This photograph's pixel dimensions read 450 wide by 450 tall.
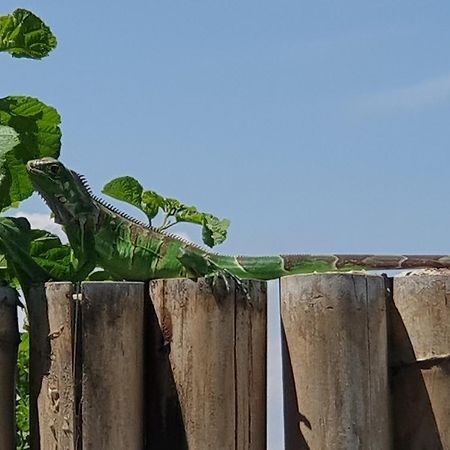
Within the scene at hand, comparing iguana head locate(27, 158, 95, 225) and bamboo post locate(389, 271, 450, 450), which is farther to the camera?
iguana head locate(27, 158, 95, 225)

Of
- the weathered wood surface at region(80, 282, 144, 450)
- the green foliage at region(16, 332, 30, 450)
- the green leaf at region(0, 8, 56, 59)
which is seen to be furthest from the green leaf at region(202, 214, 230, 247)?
the weathered wood surface at region(80, 282, 144, 450)

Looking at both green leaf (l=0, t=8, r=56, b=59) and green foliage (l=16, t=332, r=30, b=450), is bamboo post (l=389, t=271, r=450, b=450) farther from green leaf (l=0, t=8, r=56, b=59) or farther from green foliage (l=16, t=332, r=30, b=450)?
green leaf (l=0, t=8, r=56, b=59)

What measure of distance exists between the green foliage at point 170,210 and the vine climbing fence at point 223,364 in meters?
0.88

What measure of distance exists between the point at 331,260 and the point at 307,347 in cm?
77

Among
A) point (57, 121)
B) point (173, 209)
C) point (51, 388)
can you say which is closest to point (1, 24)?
point (57, 121)

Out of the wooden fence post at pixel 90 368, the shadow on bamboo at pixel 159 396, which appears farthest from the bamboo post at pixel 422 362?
the wooden fence post at pixel 90 368

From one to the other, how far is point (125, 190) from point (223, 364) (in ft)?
3.77

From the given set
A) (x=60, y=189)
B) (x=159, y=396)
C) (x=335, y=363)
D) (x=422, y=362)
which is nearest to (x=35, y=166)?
(x=60, y=189)

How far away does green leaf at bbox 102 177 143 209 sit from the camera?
4.51 metres

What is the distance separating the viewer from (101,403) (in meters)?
3.58

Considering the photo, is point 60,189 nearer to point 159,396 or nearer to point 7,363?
point 7,363

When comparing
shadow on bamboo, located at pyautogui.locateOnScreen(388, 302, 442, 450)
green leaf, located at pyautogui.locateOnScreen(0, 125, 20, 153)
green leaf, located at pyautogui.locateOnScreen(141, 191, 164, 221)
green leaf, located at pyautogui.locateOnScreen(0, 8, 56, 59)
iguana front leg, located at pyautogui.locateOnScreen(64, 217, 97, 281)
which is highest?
green leaf, located at pyautogui.locateOnScreen(0, 8, 56, 59)

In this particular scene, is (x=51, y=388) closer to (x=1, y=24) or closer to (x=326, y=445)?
(x=326, y=445)

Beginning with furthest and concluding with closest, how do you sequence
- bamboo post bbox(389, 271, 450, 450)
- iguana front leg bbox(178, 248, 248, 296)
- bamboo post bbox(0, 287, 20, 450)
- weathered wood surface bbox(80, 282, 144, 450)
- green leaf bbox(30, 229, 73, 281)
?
green leaf bbox(30, 229, 73, 281) → iguana front leg bbox(178, 248, 248, 296) → bamboo post bbox(389, 271, 450, 450) → bamboo post bbox(0, 287, 20, 450) → weathered wood surface bbox(80, 282, 144, 450)
